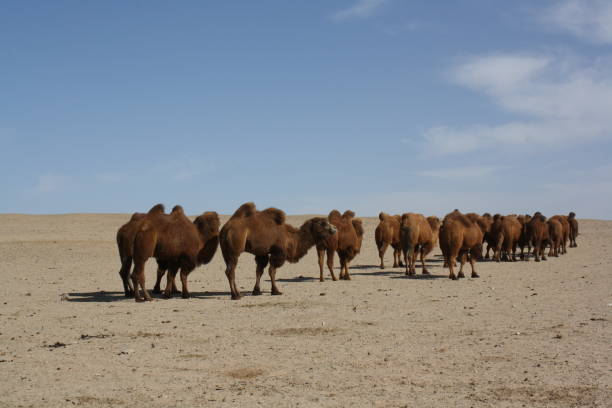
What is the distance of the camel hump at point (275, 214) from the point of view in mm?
15945

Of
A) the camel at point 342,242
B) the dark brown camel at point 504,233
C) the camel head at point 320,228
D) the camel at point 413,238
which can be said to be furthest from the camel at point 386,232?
the camel head at point 320,228

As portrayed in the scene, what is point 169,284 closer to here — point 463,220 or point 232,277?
point 232,277

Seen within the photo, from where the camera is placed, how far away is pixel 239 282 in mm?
20000

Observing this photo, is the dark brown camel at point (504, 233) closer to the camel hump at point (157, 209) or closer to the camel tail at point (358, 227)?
the camel tail at point (358, 227)

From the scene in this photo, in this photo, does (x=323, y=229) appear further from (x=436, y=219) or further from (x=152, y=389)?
(x=152, y=389)

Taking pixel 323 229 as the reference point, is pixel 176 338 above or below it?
below

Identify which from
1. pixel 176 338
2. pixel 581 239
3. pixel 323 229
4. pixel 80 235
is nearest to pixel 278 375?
pixel 176 338

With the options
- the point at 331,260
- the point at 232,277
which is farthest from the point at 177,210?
the point at 331,260

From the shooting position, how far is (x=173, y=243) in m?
14.7

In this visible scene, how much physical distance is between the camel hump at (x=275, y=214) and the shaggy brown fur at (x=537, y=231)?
48.2ft

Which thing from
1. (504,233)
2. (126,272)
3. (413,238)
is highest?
(504,233)

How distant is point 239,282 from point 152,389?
12.8 metres

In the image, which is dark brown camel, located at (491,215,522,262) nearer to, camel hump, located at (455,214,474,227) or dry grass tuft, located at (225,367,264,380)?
camel hump, located at (455,214,474,227)

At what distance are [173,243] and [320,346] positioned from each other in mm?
6425
